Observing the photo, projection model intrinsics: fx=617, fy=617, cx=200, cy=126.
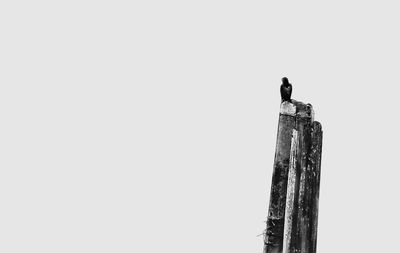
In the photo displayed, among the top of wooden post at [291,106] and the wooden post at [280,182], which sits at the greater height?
the top of wooden post at [291,106]

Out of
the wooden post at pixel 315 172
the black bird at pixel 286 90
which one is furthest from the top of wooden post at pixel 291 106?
the wooden post at pixel 315 172

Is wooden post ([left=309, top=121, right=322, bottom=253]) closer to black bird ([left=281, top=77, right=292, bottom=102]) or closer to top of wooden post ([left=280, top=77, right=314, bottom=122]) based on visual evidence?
top of wooden post ([left=280, top=77, right=314, bottom=122])

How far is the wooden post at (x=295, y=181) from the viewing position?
5.08m

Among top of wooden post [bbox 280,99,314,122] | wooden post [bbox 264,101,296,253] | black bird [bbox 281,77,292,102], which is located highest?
black bird [bbox 281,77,292,102]

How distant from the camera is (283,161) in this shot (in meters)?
5.18

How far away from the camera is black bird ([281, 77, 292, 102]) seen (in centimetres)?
519

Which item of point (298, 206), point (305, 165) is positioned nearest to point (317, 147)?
point (305, 165)

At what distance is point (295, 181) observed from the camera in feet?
16.7

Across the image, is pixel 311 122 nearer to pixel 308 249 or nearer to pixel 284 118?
pixel 284 118

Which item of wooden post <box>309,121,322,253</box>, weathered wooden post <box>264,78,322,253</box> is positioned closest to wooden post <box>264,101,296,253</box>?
weathered wooden post <box>264,78,322,253</box>

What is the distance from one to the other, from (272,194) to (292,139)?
492 mm

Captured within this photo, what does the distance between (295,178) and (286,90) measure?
0.74 metres

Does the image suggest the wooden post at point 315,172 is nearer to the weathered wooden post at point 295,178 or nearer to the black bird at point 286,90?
the weathered wooden post at point 295,178

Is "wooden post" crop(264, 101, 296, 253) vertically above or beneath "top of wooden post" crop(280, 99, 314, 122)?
beneath
